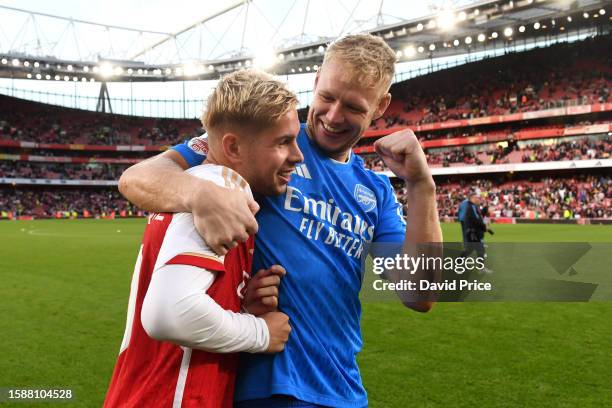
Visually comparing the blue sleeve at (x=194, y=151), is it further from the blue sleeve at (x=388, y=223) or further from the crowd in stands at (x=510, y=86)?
the crowd in stands at (x=510, y=86)

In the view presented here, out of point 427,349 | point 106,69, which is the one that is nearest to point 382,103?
point 427,349

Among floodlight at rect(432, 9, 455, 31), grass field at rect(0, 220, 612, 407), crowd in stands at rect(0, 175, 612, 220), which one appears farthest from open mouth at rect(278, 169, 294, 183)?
floodlight at rect(432, 9, 455, 31)

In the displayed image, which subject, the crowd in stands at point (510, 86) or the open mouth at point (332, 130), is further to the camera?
the crowd in stands at point (510, 86)

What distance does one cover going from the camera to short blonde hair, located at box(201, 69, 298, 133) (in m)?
1.60

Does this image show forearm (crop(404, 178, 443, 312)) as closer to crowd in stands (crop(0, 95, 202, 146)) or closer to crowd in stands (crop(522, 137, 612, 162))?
crowd in stands (crop(522, 137, 612, 162))

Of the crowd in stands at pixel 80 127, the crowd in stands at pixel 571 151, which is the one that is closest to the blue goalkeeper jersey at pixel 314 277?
the crowd in stands at pixel 571 151

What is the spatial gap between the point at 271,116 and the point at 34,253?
17.8 metres

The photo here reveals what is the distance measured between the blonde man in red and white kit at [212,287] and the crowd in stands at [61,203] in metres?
59.0

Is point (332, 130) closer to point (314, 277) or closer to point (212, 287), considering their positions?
point (314, 277)

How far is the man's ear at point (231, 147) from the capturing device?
5.37 ft

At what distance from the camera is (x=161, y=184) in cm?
163

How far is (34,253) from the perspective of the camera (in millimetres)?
16984

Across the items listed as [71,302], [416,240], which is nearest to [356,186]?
[416,240]

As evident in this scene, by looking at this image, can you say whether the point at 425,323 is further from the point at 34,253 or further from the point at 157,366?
the point at 34,253
